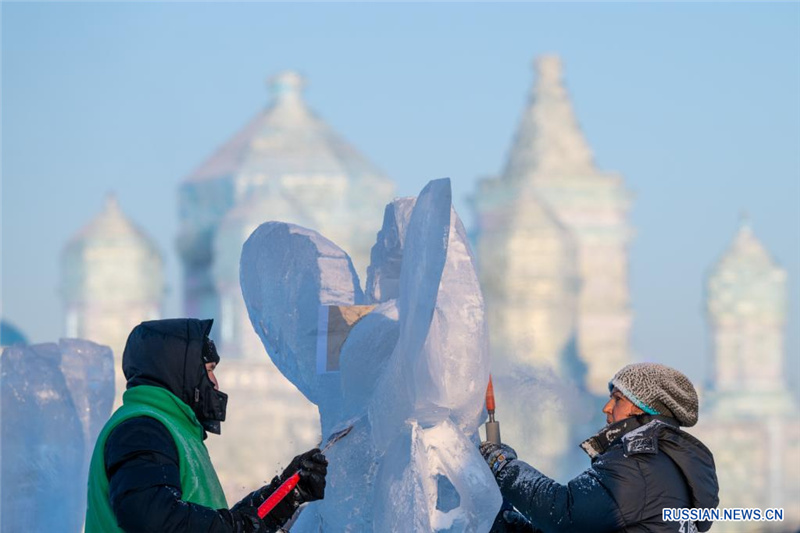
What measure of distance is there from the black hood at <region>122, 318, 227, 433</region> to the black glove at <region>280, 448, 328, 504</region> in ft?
0.68

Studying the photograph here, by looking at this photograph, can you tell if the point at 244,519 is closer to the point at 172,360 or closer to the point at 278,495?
the point at 278,495

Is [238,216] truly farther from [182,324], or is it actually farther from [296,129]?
[182,324]

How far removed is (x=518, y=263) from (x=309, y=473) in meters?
53.9

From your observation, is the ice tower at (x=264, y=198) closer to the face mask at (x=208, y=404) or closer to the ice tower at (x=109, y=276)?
the ice tower at (x=109, y=276)

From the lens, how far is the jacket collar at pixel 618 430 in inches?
149

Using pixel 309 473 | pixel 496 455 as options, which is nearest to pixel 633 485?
pixel 496 455

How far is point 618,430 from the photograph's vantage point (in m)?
3.79

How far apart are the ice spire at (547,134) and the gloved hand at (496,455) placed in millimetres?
59236

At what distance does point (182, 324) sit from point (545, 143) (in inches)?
2398

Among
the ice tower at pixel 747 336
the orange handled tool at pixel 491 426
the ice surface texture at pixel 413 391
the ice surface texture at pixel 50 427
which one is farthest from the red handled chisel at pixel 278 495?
the ice tower at pixel 747 336

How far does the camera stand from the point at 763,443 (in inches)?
2116

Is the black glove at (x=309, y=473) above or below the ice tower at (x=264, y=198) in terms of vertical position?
above

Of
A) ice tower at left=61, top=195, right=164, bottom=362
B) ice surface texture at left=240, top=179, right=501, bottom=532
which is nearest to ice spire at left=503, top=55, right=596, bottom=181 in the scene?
ice tower at left=61, top=195, right=164, bottom=362

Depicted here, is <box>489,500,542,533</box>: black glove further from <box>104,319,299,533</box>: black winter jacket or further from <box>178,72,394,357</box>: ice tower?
<box>178,72,394,357</box>: ice tower
